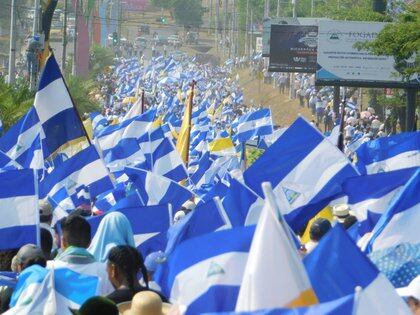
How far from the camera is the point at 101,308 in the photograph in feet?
20.8

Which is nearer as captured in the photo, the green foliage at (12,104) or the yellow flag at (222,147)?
the yellow flag at (222,147)

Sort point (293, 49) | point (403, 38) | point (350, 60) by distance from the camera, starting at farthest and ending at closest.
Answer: point (293, 49)
point (350, 60)
point (403, 38)

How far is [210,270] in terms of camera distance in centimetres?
712

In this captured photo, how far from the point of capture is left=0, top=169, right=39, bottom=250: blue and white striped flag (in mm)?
9172

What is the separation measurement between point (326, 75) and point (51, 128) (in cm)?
2892

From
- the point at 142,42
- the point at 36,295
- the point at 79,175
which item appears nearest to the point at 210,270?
the point at 36,295

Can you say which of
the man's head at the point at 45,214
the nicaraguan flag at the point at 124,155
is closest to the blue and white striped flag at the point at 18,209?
the man's head at the point at 45,214

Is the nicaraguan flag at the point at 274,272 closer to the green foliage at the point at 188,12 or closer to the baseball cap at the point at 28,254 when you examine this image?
the baseball cap at the point at 28,254

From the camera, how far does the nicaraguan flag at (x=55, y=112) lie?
47.4ft

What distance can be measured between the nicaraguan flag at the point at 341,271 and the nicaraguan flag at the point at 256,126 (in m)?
18.1

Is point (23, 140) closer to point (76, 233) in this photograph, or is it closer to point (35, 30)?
point (76, 233)

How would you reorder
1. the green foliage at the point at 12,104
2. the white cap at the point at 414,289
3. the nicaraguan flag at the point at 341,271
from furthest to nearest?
the green foliage at the point at 12,104, the white cap at the point at 414,289, the nicaraguan flag at the point at 341,271

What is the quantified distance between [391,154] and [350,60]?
30.9 m

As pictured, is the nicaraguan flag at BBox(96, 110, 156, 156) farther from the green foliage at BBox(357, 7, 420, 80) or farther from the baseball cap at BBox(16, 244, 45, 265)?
the baseball cap at BBox(16, 244, 45, 265)
